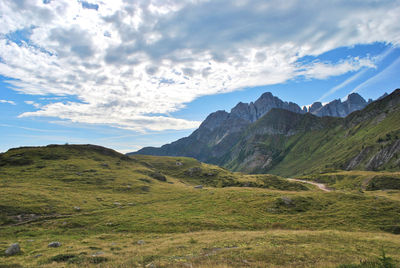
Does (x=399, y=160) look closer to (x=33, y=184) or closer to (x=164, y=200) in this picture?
(x=164, y=200)

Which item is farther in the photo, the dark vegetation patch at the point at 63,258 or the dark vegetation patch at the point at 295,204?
the dark vegetation patch at the point at 295,204

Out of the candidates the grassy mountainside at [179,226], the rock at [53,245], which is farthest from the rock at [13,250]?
the rock at [53,245]

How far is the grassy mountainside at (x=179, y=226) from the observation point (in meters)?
22.0

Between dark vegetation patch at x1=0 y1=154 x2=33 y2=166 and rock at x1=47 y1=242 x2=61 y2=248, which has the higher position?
dark vegetation patch at x1=0 y1=154 x2=33 y2=166

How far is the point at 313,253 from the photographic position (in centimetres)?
2220

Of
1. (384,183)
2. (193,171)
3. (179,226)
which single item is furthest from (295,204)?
(384,183)

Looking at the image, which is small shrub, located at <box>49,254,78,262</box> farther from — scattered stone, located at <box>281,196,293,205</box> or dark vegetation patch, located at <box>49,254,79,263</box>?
scattered stone, located at <box>281,196,293,205</box>

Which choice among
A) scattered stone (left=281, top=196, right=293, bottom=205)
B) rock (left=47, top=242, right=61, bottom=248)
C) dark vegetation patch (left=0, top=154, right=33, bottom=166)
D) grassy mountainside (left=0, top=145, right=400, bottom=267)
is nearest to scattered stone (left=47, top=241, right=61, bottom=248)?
rock (left=47, top=242, right=61, bottom=248)

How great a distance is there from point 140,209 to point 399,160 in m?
252

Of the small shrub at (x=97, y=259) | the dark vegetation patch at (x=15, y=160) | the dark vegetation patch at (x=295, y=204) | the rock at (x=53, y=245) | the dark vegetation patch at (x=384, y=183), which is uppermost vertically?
the dark vegetation patch at (x=15, y=160)

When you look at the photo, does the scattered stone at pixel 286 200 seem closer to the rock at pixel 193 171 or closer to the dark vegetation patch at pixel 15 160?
the rock at pixel 193 171

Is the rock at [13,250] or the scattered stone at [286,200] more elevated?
the rock at [13,250]

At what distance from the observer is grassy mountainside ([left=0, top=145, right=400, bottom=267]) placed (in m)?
22.0

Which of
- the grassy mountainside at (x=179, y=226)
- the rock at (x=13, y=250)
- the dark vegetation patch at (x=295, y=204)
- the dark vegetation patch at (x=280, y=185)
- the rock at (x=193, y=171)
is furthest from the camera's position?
the rock at (x=193, y=171)
